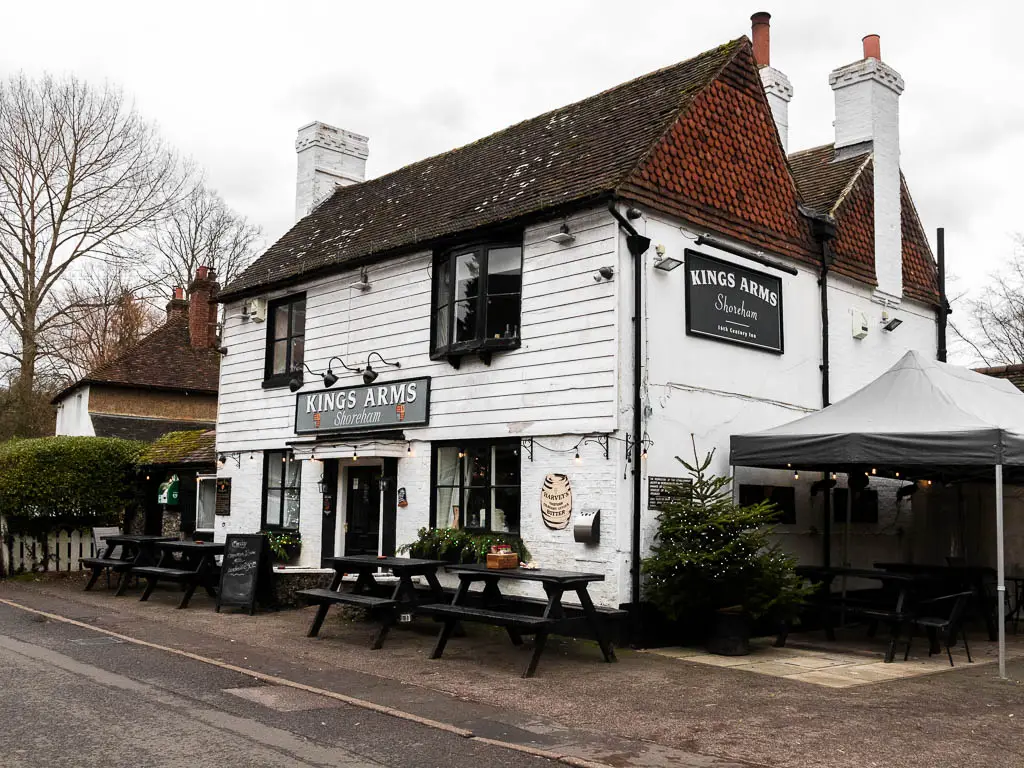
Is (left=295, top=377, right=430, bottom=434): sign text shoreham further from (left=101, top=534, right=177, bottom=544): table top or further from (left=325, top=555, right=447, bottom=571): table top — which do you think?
(left=101, top=534, right=177, bottom=544): table top

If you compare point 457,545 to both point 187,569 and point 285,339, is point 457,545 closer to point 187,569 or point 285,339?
point 187,569

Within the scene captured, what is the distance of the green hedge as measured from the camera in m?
17.3

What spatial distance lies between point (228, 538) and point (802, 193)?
10129 millimetres

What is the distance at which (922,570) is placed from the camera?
1248 cm

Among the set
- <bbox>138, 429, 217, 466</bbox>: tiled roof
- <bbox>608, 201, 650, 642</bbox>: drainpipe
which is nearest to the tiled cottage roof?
<bbox>608, 201, 650, 642</bbox>: drainpipe

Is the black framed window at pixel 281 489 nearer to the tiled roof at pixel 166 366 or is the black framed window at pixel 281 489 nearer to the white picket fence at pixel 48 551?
the white picket fence at pixel 48 551

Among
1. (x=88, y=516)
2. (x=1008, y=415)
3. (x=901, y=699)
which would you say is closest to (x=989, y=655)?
(x=1008, y=415)

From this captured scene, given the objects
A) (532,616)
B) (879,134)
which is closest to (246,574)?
(532,616)

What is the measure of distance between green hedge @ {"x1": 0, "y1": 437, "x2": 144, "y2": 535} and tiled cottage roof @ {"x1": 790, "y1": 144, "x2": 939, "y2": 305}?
44.3ft

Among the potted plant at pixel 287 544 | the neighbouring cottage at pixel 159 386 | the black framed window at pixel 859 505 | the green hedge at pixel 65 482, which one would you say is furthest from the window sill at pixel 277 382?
the neighbouring cottage at pixel 159 386

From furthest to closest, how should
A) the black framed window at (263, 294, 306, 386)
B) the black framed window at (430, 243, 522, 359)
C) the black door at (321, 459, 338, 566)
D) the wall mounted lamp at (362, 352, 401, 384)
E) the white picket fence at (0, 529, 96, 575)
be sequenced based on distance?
the white picket fence at (0, 529, 96, 575) → the black framed window at (263, 294, 306, 386) → the black door at (321, 459, 338, 566) → the wall mounted lamp at (362, 352, 401, 384) → the black framed window at (430, 243, 522, 359)

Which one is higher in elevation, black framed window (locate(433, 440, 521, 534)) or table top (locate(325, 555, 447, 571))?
black framed window (locate(433, 440, 521, 534))

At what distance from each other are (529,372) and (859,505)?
5.53 metres

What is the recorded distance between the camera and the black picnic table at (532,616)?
9055 mm
